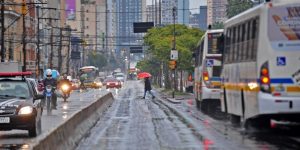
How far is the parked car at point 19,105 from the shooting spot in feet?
64.8

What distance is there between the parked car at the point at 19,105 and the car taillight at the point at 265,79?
6079 mm

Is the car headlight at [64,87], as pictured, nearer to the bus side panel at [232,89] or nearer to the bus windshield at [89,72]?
the bus side panel at [232,89]

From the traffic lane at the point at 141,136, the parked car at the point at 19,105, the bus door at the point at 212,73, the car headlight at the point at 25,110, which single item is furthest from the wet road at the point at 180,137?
the bus door at the point at 212,73

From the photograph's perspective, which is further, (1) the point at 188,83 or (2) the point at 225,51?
(1) the point at 188,83

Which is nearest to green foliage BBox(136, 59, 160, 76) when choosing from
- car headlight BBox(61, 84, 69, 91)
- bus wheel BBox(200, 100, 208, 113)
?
car headlight BBox(61, 84, 69, 91)

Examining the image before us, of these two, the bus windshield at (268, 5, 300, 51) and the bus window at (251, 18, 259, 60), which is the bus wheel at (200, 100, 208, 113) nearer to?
the bus window at (251, 18, 259, 60)

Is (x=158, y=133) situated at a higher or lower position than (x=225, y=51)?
lower

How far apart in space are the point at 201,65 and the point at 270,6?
1844cm

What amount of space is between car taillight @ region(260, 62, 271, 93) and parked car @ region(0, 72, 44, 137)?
6.08 metres

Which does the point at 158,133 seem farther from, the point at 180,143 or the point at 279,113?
the point at 279,113

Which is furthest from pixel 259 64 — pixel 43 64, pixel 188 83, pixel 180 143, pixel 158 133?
pixel 43 64

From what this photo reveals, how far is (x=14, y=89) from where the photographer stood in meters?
21.4

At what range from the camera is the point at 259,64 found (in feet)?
62.3

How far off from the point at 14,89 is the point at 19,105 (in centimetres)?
148
